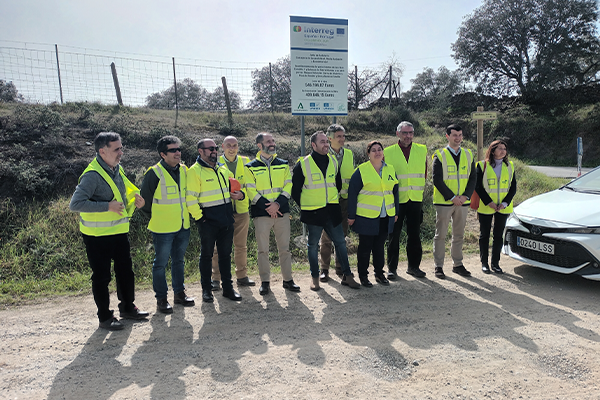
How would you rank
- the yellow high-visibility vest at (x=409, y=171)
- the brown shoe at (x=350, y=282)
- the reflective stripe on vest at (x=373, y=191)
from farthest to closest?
the yellow high-visibility vest at (x=409, y=171) → the brown shoe at (x=350, y=282) → the reflective stripe on vest at (x=373, y=191)

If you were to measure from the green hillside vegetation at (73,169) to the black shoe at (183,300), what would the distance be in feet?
3.17

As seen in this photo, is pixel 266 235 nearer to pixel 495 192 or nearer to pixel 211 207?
pixel 211 207

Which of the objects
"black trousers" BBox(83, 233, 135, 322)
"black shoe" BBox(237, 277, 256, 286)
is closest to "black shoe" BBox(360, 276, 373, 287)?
"black shoe" BBox(237, 277, 256, 286)

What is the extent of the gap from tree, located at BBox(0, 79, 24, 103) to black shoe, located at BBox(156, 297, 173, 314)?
9.26m

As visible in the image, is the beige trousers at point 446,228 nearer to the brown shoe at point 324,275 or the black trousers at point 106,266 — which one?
the brown shoe at point 324,275

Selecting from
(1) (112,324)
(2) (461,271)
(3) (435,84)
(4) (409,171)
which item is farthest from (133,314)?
(3) (435,84)

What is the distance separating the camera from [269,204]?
4887 mm

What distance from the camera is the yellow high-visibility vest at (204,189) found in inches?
178

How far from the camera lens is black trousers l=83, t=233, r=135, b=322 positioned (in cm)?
395

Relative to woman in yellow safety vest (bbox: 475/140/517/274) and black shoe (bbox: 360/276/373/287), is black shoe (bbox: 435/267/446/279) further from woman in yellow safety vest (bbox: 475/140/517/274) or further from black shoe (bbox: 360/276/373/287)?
black shoe (bbox: 360/276/373/287)

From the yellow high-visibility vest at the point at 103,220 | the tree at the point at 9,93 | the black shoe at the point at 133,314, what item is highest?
the tree at the point at 9,93

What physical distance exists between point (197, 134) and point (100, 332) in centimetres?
721

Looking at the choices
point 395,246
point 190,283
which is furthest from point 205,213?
point 395,246

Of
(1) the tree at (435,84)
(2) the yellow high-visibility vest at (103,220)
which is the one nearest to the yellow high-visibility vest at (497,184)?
(2) the yellow high-visibility vest at (103,220)
